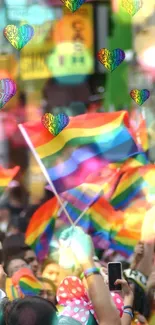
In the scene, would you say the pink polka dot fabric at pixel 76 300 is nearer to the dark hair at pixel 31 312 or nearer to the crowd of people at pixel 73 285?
the crowd of people at pixel 73 285

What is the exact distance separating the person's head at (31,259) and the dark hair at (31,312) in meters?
0.86

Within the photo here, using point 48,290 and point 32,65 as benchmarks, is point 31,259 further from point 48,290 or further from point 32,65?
point 32,65

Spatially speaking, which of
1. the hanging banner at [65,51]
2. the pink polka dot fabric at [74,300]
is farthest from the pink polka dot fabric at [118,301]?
the hanging banner at [65,51]

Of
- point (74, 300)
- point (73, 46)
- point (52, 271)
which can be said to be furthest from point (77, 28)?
point (74, 300)

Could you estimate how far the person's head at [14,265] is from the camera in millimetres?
3533

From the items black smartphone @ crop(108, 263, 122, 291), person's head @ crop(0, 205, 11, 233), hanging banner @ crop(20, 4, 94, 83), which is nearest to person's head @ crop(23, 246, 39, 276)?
person's head @ crop(0, 205, 11, 233)

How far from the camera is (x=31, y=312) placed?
2.70 m

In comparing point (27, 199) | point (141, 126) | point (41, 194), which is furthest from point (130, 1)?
point (27, 199)

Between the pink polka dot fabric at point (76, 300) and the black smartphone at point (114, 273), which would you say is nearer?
the pink polka dot fabric at point (76, 300)

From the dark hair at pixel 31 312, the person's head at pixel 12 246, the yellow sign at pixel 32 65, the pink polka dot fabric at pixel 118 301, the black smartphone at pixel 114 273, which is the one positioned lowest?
the pink polka dot fabric at pixel 118 301

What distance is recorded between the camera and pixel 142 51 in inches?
173

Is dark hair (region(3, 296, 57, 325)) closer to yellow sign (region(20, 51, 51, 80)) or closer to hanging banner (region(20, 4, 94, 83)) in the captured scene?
hanging banner (region(20, 4, 94, 83))

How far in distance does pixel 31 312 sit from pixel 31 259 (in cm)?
97

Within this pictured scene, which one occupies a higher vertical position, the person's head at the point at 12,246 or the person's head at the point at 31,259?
the person's head at the point at 12,246
